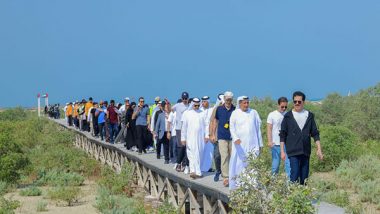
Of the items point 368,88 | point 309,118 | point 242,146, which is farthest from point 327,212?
point 368,88

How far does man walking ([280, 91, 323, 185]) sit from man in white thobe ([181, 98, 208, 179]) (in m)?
3.56

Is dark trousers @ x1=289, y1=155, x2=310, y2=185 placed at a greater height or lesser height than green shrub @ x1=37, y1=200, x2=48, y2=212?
greater

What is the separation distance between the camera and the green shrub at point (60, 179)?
65.1 ft

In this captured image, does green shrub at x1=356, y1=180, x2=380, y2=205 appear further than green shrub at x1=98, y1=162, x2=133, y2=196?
No

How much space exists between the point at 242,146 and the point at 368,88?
93.2 feet

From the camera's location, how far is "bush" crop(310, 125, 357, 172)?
71.6 ft

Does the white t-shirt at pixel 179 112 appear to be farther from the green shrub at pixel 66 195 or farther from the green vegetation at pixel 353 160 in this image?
the green shrub at pixel 66 195

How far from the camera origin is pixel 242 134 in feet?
33.8

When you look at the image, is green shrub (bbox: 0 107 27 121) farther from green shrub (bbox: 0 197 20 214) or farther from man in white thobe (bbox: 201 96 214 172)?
man in white thobe (bbox: 201 96 214 172)

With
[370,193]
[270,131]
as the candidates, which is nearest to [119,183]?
[370,193]

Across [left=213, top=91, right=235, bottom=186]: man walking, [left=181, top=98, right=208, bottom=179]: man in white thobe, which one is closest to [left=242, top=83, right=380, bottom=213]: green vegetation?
[left=213, top=91, right=235, bottom=186]: man walking

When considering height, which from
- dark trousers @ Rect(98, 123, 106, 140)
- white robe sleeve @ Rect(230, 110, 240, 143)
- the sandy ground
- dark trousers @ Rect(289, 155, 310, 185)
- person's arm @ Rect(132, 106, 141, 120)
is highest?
person's arm @ Rect(132, 106, 141, 120)

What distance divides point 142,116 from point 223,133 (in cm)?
755

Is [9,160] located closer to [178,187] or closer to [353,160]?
[178,187]
